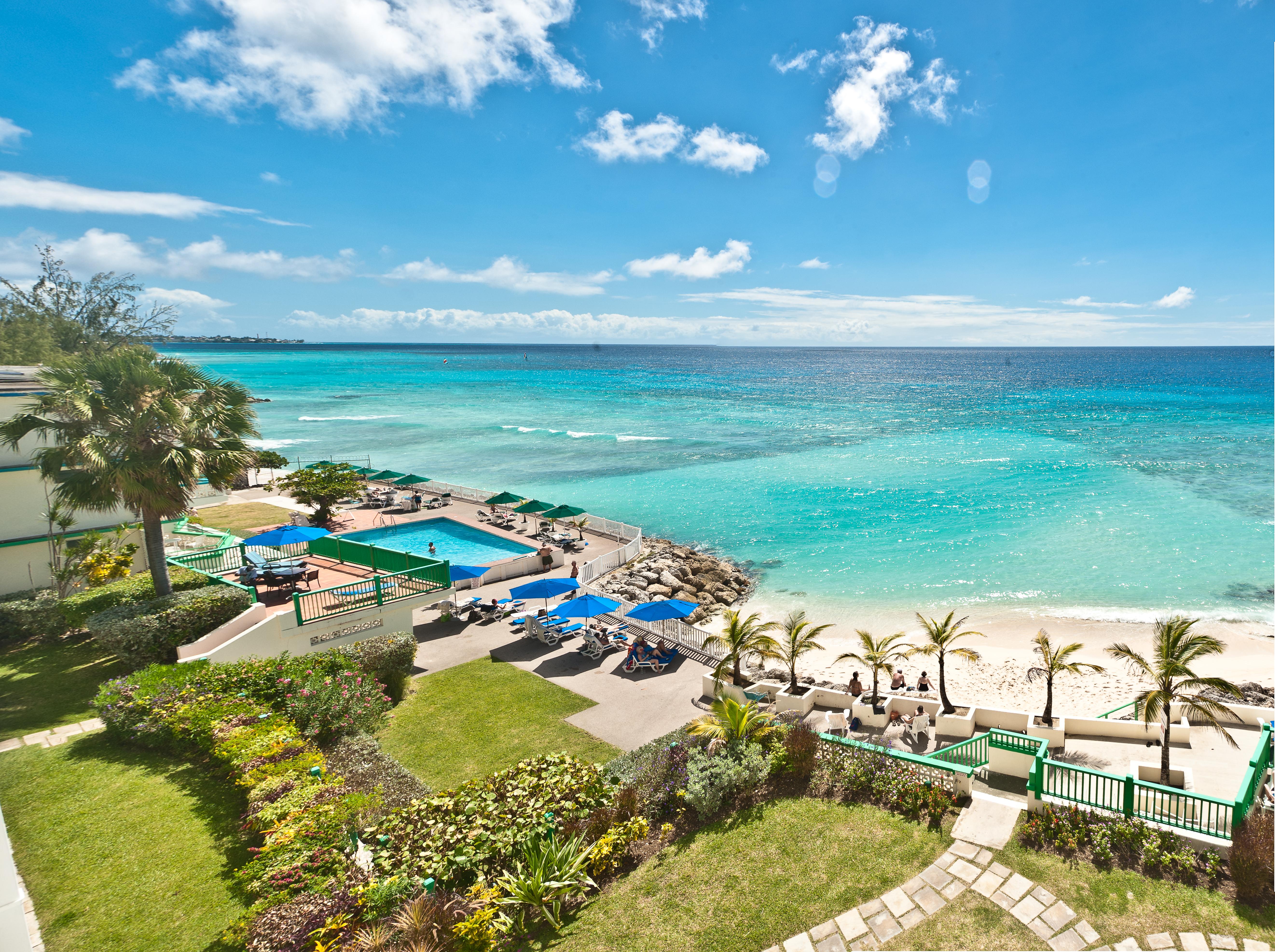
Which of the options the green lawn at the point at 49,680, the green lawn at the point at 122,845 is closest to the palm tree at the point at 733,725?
the green lawn at the point at 122,845

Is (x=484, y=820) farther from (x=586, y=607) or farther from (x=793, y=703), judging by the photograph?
(x=586, y=607)

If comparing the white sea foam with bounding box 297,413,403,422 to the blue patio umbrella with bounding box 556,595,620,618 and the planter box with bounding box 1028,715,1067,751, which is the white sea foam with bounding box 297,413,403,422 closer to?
the blue patio umbrella with bounding box 556,595,620,618

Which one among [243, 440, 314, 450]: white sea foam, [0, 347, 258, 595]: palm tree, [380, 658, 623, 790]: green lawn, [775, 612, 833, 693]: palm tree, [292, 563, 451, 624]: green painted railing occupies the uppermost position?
[0, 347, 258, 595]: palm tree

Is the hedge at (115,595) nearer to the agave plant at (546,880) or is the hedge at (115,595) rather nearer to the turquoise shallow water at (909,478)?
the agave plant at (546,880)

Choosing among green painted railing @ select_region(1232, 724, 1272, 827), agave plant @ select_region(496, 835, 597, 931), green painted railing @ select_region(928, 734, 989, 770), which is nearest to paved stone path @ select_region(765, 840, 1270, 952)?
green painted railing @ select_region(1232, 724, 1272, 827)

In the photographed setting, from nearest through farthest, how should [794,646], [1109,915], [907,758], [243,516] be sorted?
[1109,915] < [907,758] < [794,646] < [243,516]

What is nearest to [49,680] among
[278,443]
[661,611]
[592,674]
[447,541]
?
[592,674]
